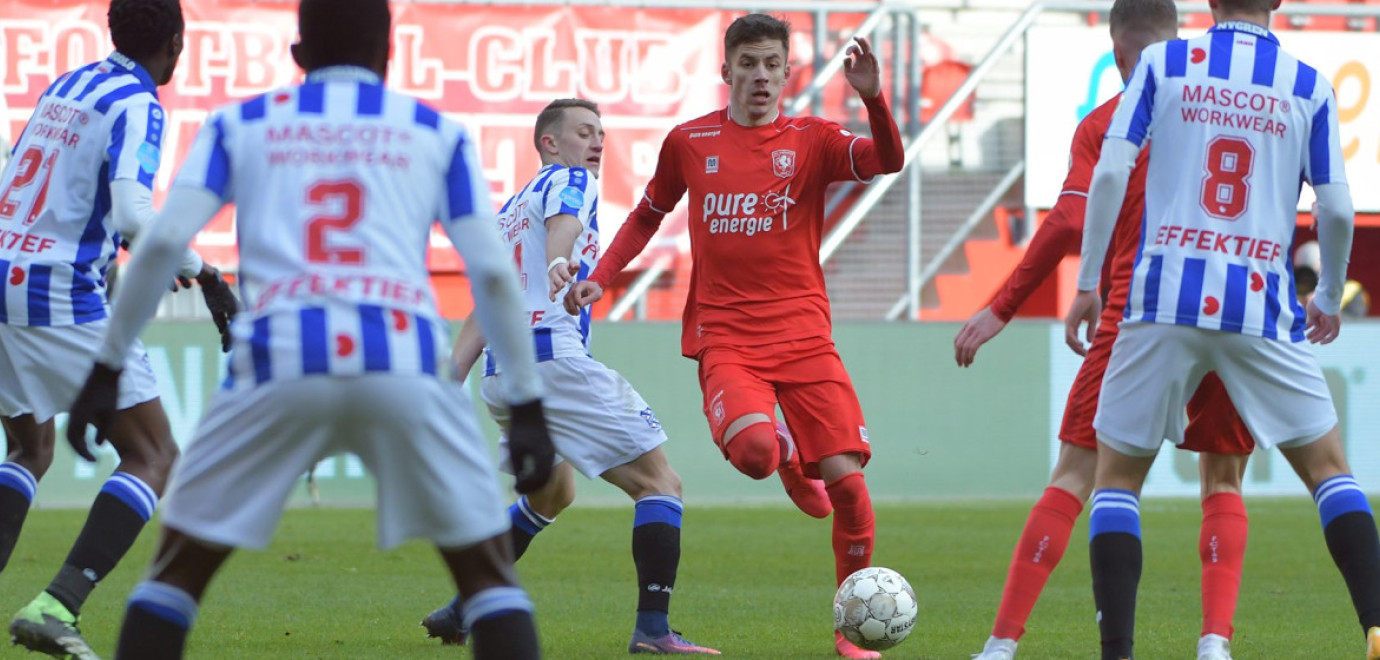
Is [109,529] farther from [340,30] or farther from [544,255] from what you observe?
[340,30]

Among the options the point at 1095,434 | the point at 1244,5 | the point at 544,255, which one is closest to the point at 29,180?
the point at 544,255

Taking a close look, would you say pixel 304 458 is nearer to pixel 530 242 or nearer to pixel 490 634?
pixel 490 634

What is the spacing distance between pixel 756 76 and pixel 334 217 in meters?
3.26

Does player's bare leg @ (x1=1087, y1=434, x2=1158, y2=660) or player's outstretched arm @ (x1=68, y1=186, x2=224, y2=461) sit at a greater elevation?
player's outstretched arm @ (x1=68, y1=186, x2=224, y2=461)

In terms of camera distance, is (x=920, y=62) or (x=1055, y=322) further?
(x=920, y=62)

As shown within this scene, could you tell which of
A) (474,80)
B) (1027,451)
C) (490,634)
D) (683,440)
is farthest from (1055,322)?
(490,634)

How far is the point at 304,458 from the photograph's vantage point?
3564 millimetres

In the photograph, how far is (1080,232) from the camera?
566 centimetres

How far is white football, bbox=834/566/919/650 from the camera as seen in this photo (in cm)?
612

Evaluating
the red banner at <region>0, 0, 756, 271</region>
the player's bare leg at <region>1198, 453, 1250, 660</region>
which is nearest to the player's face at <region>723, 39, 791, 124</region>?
the player's bare leg at <region>1198, 453, 1250, 660</region>

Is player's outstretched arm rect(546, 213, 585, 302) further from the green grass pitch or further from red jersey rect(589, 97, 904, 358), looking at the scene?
the green grass pitch

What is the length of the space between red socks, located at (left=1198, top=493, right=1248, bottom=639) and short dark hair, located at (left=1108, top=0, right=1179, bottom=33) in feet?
4.74

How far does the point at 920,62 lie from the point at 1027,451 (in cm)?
546

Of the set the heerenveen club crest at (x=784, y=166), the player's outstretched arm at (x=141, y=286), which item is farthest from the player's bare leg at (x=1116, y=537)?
the player's outstretched arm at (x=141, y=286)
